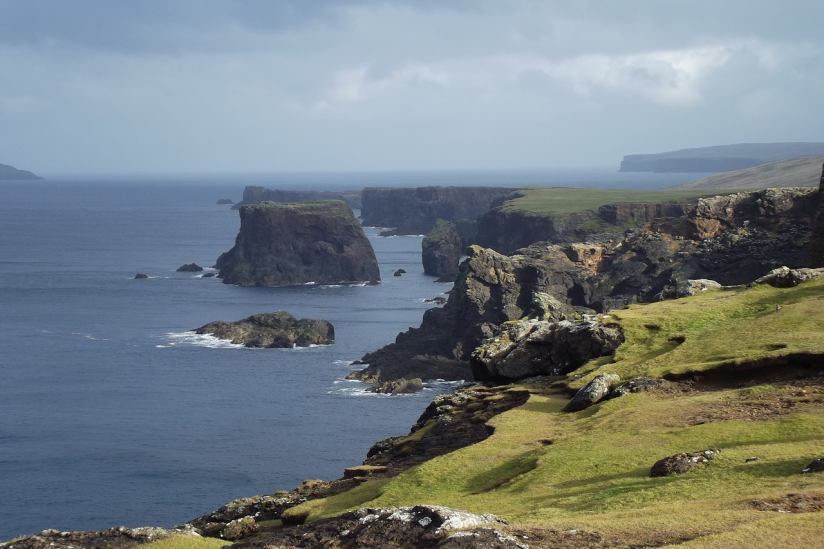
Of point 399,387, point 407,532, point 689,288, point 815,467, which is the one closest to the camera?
point 407,532

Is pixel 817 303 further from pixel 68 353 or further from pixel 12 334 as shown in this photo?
pixel 12 334

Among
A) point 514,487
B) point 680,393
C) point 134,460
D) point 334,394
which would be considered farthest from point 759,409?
point 334,394

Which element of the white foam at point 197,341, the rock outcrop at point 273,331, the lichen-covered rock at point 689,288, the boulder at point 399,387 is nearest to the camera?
the lichen-covered rock at point 689,288

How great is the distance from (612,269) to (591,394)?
97842mm

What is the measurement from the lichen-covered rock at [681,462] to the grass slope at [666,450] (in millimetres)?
319

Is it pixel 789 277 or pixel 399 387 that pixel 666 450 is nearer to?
pixel 789 277

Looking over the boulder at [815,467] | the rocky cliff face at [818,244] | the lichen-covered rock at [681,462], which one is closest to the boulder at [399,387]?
the rocky cliff face at [818,244]

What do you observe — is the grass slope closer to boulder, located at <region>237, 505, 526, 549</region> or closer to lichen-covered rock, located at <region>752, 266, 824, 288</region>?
boulder, located at <region>237, 505, 526, 549</region>

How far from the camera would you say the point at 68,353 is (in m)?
130

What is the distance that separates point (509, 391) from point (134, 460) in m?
51.8

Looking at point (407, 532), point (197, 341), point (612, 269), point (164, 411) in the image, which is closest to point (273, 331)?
point (197, 341)

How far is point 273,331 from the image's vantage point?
13875 cm

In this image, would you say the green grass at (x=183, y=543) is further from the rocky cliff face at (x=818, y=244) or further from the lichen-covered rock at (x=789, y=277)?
the rocky cliff face at (x=818, y=244)

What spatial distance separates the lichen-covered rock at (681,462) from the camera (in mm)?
24953
